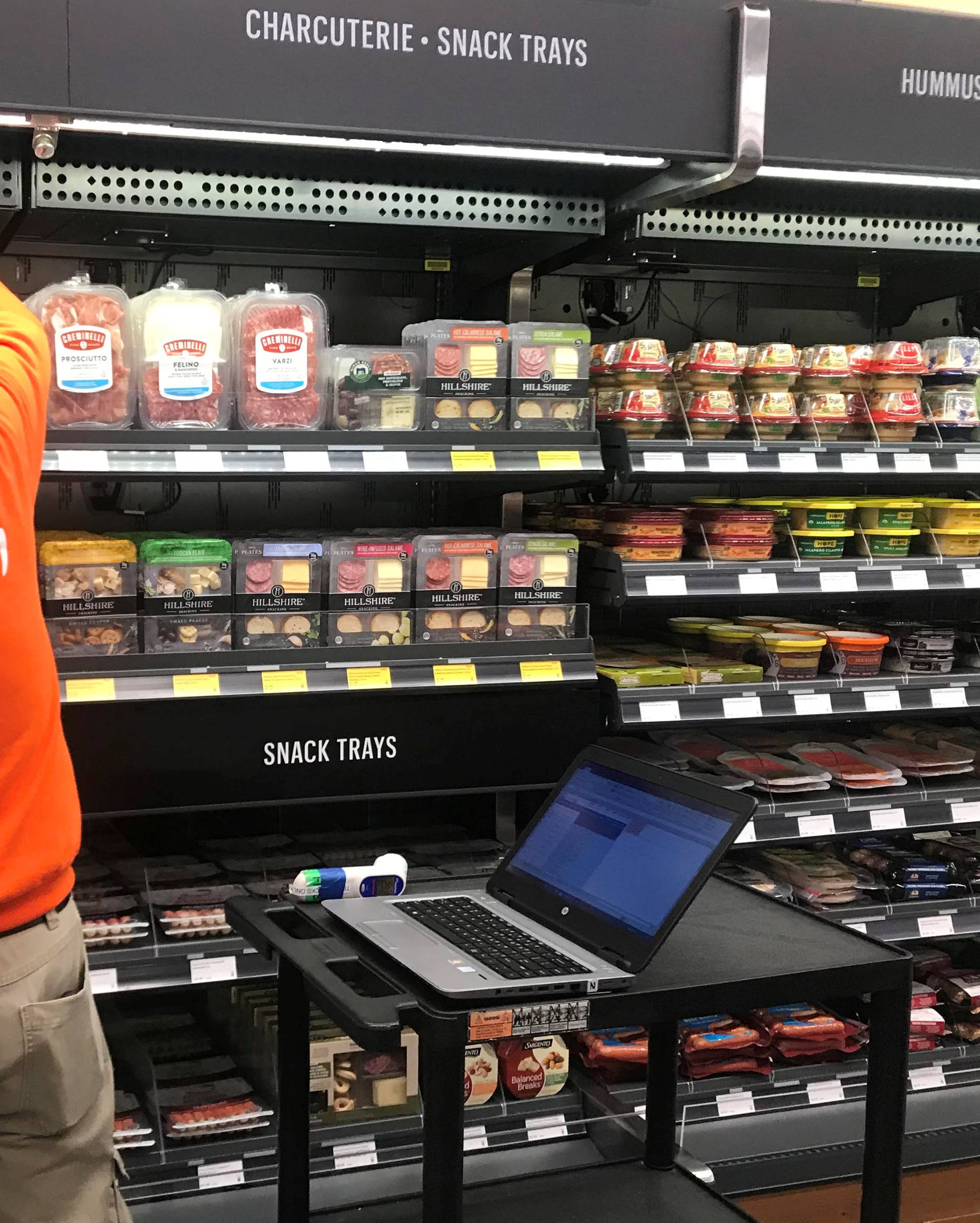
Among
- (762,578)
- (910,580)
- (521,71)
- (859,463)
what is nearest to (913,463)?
(859,463)

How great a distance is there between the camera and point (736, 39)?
9.06 feet

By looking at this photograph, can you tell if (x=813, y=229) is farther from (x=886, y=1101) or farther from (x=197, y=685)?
(x=886, y=1101)

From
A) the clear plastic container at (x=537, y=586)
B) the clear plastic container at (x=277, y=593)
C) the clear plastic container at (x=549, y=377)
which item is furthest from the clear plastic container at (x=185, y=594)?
the clear plastic container at (x=549, y=377)

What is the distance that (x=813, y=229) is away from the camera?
335 centimetres

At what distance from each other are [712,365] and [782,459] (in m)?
0.28

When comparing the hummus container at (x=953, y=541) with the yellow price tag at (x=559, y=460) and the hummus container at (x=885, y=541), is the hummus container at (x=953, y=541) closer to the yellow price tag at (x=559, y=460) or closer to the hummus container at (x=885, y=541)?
the hummus container at (x=885, y=541)

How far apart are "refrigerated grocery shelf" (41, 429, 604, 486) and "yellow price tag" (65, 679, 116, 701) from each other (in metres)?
0.41

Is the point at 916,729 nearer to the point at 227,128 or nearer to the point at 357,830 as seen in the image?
the point at 357,830

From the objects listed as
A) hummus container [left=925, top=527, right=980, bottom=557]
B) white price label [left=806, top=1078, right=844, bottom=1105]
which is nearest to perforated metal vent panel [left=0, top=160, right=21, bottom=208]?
hummus container [left=925, top=527, right=980, bottom=557]

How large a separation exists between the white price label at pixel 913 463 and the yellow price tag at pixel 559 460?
875 mm

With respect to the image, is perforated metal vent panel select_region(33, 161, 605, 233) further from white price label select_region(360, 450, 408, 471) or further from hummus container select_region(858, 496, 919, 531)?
hummus container select_region(858, 496, 919, 531)

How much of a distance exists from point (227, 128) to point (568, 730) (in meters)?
1.46

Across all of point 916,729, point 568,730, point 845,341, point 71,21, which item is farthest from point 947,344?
point 71,21

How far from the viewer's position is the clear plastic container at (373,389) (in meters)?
2.92
